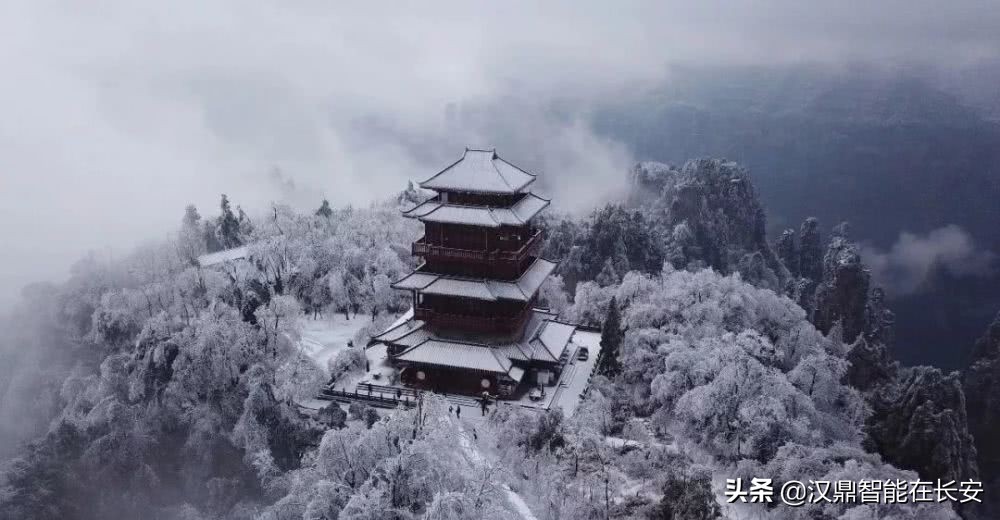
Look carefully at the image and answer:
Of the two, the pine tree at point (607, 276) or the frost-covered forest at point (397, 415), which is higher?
the pine tree at point (607, 276)

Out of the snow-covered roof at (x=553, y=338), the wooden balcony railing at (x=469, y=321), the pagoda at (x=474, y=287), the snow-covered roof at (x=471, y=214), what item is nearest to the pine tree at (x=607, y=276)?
the snow-covered roof at (x=553, y=338)

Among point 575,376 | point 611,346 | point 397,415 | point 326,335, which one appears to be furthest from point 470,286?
point 326,335

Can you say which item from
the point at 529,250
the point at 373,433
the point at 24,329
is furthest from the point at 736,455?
the point at 24,329

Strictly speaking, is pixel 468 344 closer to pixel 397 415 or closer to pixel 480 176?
pixel 480 176

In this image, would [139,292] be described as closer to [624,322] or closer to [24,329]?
[24,329]

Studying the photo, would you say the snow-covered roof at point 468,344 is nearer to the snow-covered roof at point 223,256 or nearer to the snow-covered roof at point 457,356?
the snow-covered roof at point 457,356

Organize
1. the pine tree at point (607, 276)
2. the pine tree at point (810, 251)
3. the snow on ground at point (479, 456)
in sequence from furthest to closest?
the pine tree at point (810, 251) → the pine tree at point (607, 276) → the snow on ground at point (479, 456)

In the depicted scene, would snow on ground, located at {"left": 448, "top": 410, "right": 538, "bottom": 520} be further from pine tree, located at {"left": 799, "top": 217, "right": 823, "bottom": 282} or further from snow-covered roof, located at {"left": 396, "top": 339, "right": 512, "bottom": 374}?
pine tree, located at {"left": 799, "top": 217, "right": 823, "bottom": 282}

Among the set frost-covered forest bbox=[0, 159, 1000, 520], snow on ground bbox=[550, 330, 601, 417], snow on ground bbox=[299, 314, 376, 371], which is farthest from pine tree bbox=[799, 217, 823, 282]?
snow on ground bbox=[299, 314, 376, 371]
